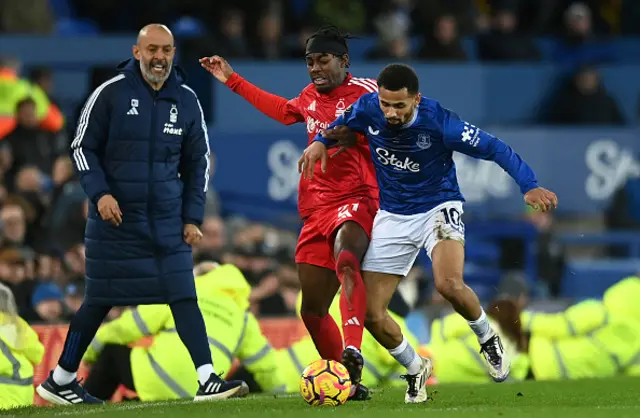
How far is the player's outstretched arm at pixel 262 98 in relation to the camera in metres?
9.72

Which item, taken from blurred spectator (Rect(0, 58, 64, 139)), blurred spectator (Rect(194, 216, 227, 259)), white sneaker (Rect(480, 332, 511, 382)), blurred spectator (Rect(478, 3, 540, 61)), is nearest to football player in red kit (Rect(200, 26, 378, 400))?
white sneaker (Rect(480, 332, 511, 382))

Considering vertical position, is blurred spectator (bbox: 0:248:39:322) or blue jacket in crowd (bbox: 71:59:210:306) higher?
blue jacket in crowd (bbox: 71:59:210:306)

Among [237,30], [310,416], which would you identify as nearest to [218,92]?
[237,30]

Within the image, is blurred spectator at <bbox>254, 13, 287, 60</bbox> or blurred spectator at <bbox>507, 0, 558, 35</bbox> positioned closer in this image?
blurred spectator at <bbox>254, 13, 287, 60</bbox>

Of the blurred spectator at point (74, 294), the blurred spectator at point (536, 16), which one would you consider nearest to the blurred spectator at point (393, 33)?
the blurred spectator at point (536, 16)

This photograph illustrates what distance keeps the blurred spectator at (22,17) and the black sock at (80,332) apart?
8.75 meters

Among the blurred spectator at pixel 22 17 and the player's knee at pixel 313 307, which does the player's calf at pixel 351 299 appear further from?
the blurred spectator at pixel 22 17

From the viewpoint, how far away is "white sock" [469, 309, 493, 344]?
8.96m

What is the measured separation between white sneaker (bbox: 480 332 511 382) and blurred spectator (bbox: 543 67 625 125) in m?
9.99

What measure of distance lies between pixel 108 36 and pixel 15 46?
1.07 metres

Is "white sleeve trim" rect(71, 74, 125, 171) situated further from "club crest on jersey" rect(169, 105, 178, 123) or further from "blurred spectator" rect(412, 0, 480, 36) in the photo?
"blurred spectator" rect(412, 0, 480, 36)

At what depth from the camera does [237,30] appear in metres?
17.9

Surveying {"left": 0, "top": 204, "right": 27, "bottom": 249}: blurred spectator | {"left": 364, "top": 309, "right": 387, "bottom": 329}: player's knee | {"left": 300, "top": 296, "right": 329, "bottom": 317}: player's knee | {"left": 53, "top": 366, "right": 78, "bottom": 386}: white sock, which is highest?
{"left": 364, "top": 309, "right": 387, "bottom": 329}: player's knee

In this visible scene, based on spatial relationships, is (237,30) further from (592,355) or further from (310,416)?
(310,416)
